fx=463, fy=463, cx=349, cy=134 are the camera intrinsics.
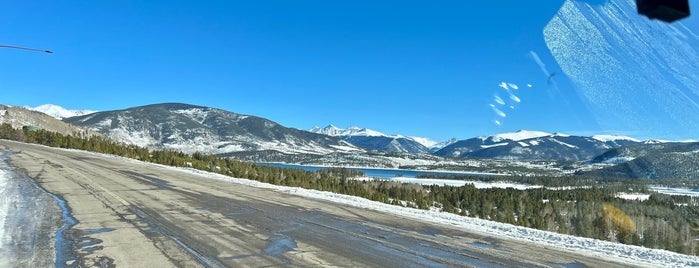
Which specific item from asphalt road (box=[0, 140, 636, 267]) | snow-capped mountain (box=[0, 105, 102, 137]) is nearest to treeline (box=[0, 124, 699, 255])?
asphalt road (box=[0, 140, 636, 267])

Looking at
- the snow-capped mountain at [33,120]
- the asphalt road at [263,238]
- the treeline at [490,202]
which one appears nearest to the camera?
the asphalt road at [263,238]

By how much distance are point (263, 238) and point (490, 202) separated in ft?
254

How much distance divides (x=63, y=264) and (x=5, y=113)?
102m

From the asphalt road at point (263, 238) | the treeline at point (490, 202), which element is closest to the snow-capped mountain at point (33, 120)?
the treeline at point (490, 202)

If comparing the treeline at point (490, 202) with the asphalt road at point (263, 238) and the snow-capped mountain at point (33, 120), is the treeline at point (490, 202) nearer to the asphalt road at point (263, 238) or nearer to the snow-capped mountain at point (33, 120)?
the asphalt road at point (263, 238)

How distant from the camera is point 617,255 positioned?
952cm

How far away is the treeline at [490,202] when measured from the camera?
1334 inches

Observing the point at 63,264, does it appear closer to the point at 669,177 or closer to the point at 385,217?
the point at 385,217

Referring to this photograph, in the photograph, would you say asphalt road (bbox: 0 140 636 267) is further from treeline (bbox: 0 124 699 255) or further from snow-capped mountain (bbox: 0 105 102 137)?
snow-capped mountain (bbox: 0 105 102 137)

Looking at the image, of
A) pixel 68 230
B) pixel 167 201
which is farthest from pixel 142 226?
pixel 167 201

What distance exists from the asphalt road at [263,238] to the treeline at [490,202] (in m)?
13.2

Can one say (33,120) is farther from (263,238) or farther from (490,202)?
(263,238)

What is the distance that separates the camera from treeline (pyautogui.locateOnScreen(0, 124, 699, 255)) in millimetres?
33875

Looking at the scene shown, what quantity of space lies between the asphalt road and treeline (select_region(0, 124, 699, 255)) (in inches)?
519
